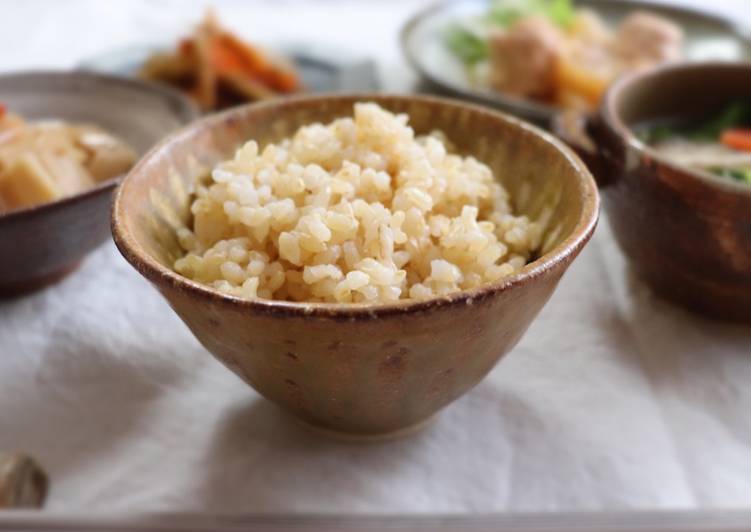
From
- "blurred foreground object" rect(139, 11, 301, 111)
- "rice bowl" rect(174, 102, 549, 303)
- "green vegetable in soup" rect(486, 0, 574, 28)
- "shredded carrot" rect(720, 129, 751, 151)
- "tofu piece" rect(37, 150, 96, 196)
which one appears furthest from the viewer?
"green vegetable in soup" rect(486, 0, 574, 28)

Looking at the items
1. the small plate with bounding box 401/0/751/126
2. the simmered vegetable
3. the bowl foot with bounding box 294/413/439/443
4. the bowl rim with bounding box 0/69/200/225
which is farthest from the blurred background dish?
the bowl foot with bounding box 294/413/439/443

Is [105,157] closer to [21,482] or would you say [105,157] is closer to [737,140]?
[21,482]

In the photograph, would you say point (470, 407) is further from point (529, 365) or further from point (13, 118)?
point (13, 118)

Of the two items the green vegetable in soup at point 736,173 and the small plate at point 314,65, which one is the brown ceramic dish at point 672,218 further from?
the small plate at point 314,65

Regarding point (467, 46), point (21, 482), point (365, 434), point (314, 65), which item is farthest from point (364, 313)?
point (467, 46)

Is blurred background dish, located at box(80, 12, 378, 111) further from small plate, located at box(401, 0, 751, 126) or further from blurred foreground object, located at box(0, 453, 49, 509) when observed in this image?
blurred foreground object, located at box(0, 453, 49, 509)

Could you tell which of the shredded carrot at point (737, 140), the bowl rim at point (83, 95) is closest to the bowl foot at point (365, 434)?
the bowl rim at point (83, 95)

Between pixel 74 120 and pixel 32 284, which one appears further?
pixel 74 120
